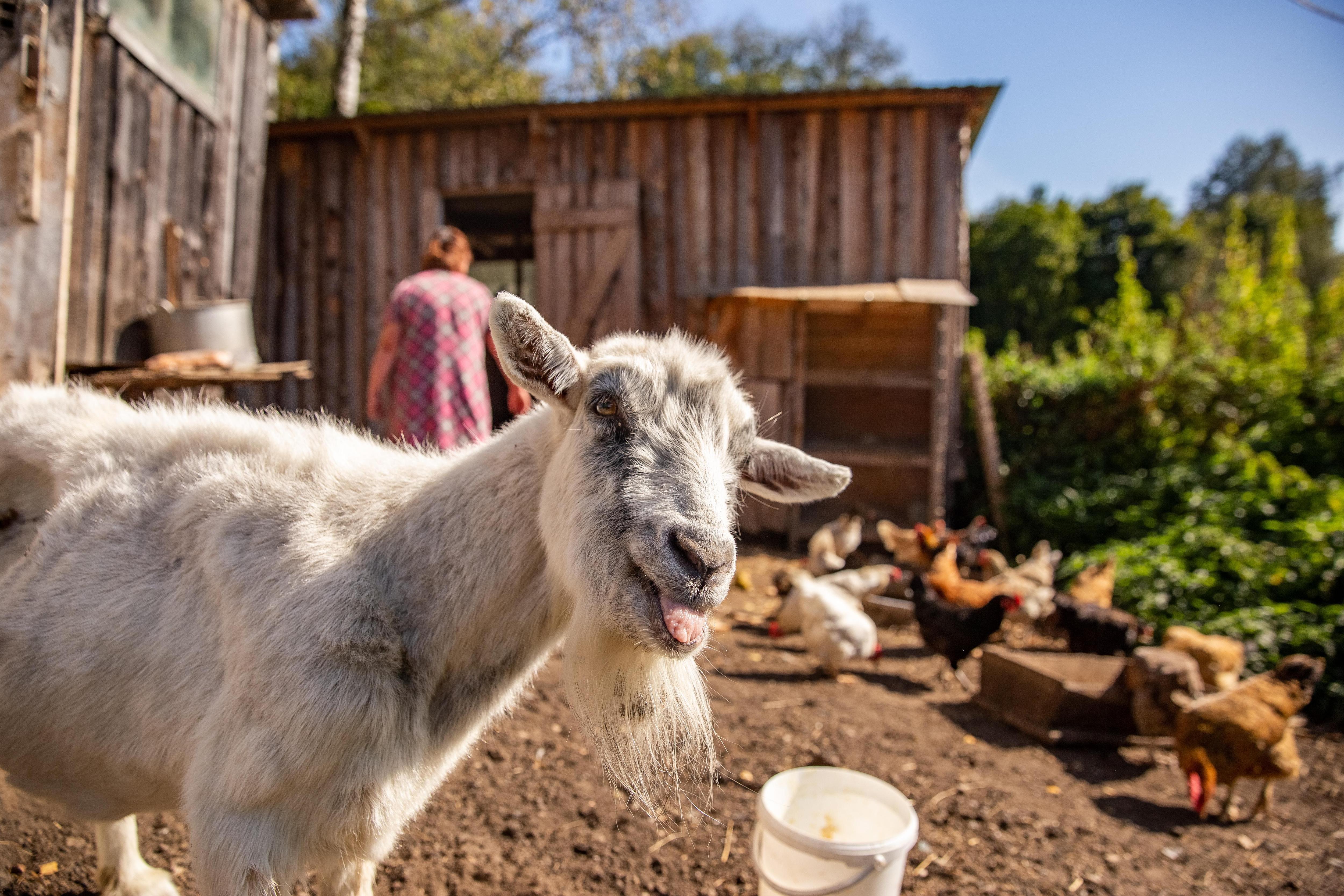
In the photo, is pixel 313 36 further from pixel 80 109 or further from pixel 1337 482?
pixel 1337 482

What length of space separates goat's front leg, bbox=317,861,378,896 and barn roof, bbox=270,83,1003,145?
820cm

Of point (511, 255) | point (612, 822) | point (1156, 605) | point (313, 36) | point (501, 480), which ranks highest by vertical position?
point (313, 36)

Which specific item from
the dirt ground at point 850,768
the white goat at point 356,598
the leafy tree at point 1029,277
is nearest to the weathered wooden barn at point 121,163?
the white goat at point 356,598

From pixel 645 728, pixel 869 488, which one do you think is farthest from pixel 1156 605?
pixel 645 728

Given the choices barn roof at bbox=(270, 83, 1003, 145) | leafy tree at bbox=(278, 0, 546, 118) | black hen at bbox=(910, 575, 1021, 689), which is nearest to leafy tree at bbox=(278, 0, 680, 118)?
leafy tree at bbox=(278, 0, 546, 118)

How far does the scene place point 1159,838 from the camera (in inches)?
138

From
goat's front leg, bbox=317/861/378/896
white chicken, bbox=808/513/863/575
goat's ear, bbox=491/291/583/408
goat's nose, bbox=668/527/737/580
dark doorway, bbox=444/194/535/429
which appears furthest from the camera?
dark doorway, bbox=444/194/535/429

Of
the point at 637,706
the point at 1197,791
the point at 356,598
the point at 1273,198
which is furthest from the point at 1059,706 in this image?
the point at 1273,198

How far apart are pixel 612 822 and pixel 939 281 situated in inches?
287

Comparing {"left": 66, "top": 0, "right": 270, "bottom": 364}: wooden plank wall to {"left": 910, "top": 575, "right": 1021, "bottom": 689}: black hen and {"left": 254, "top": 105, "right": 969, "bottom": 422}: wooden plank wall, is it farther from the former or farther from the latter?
{"left": 910, "top": 575, "right": 1021, "bottom": 689}: black hen

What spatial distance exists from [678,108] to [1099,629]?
22.7ft

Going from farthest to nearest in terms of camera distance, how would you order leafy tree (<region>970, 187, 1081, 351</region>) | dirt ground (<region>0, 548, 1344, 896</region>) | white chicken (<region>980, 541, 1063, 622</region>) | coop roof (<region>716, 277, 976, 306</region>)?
leafy tree (<region>970, 187, 1081, 351</region>) < coop roof (<region>716, 277, 976, 306</region>) < white chicken (<region>980, 541, 1063, 622</region>) < dirt ground (<region>0, 548, 1344, 896</region>)

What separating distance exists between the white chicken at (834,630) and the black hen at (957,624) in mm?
407

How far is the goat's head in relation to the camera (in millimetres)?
1637
